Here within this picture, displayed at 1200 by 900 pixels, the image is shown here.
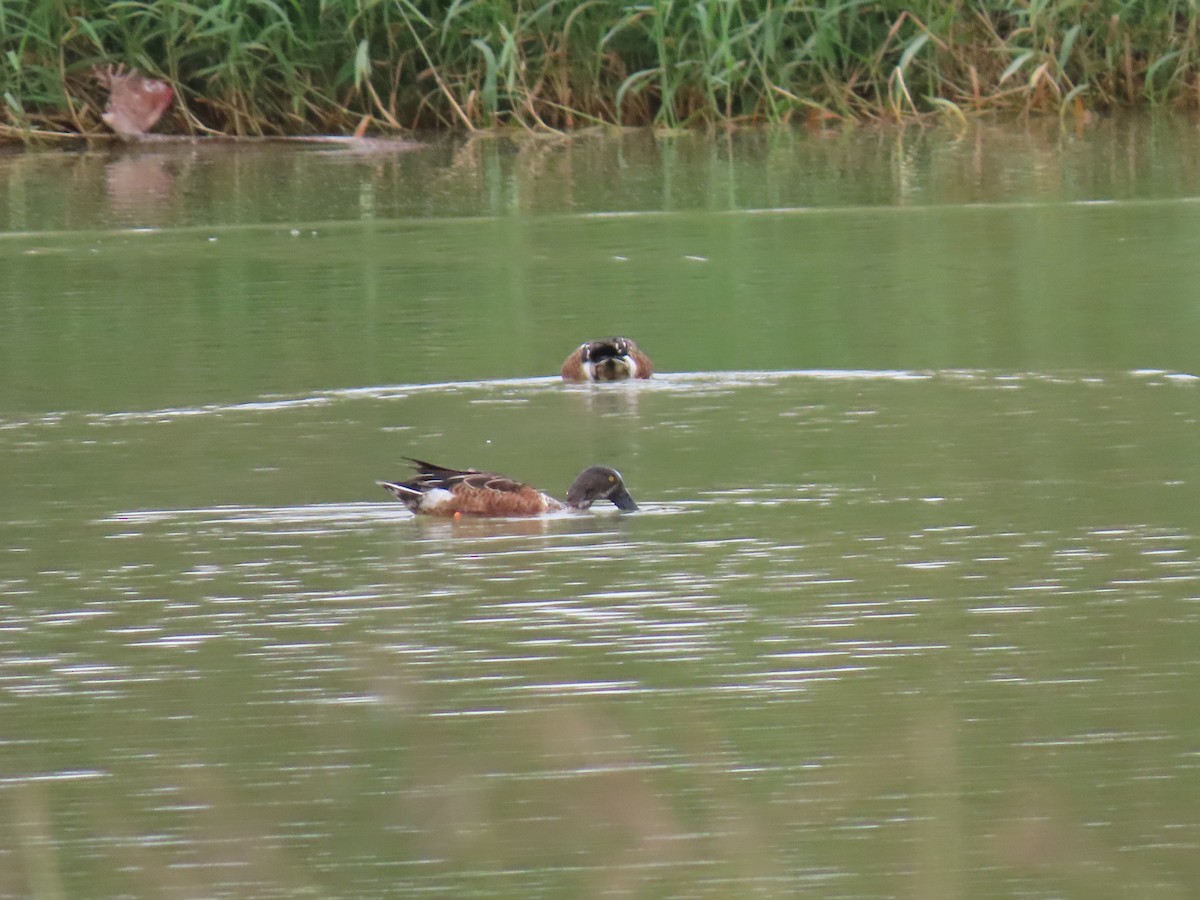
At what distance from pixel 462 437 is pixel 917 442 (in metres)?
1.25

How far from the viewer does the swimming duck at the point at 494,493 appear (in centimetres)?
575

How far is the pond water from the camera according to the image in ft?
11.9

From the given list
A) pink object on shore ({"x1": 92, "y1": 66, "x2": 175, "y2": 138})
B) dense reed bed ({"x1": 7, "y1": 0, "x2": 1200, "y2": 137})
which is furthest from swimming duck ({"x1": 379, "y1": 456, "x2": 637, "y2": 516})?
pink object on shore ({"x1": 92, "y1": 66, "x2": 175, "y2": 138})

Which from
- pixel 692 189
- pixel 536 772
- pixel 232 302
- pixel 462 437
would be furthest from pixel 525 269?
pixel 536 772

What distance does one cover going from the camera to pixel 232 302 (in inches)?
372

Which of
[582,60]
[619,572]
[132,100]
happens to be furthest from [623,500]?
[132,100]

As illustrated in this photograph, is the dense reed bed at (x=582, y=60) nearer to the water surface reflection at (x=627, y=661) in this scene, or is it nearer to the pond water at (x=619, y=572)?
the pond water at (x=619, y=572)

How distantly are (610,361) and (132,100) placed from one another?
27.3 feet

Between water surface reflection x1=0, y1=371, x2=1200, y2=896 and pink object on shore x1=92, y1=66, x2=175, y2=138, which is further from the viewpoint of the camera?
pink object on shore x1=92, y1=66, x2=175, y2=138

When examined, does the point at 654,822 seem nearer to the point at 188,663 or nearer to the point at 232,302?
the point at 188,663

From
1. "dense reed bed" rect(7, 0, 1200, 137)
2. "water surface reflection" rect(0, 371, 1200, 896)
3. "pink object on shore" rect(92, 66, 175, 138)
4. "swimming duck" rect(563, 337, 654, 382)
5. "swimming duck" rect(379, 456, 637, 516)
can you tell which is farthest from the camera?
"pink object on shore" rect(92, 66, 175, 138)

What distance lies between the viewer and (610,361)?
24.9 feet

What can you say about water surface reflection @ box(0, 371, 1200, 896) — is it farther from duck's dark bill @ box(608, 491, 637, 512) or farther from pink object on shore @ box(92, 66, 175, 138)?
pink object on shore @ box(92, 66, 175, 138)

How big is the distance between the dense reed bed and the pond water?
4086 mm
